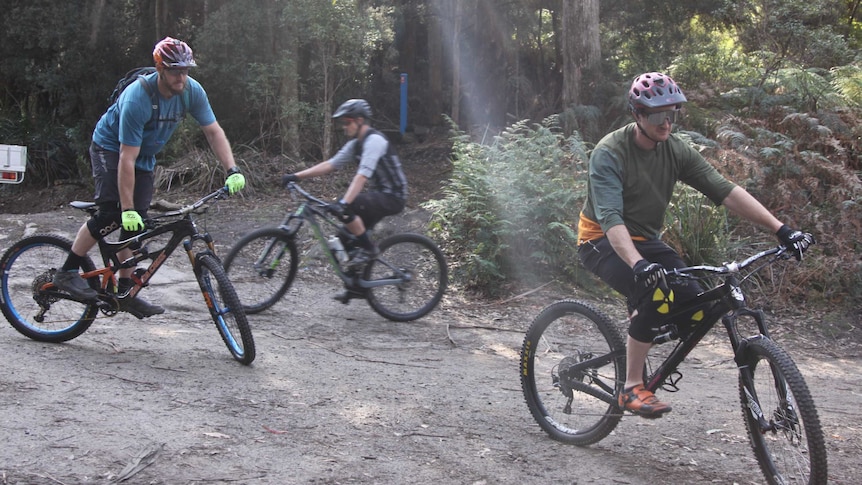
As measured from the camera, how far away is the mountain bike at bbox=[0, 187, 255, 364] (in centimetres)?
554

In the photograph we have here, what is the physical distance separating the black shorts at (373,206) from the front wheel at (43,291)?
2338 mm

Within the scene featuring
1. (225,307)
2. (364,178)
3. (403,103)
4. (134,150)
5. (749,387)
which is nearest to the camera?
(749,387)

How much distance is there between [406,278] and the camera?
24.1 feet

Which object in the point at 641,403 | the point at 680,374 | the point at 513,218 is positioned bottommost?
the point at 641,403

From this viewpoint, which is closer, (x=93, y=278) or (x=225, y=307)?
(x=225, y=307)

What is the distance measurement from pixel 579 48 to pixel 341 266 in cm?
800

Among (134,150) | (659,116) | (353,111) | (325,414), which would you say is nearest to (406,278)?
(353,111)

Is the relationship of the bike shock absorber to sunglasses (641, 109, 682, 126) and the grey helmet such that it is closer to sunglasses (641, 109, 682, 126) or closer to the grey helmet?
sunglasses (641, 109, 682, 126)

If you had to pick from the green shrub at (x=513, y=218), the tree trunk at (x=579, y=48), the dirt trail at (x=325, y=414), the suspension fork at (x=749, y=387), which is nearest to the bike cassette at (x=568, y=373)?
the dirt trail at (x=325, y=414)

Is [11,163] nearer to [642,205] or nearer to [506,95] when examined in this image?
[642,205]

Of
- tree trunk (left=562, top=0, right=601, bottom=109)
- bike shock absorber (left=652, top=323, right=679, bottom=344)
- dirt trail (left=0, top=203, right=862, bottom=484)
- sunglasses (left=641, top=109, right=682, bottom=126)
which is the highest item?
tree trunk (left=562, top=0, right=601, bottom=109)

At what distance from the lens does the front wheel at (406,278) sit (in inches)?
289

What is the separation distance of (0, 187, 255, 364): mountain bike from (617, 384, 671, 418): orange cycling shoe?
2.62 metres

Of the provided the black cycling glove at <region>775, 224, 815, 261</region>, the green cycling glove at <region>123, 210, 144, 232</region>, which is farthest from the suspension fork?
the green cycling glove at <region>123, 210, 144, 232</region>
